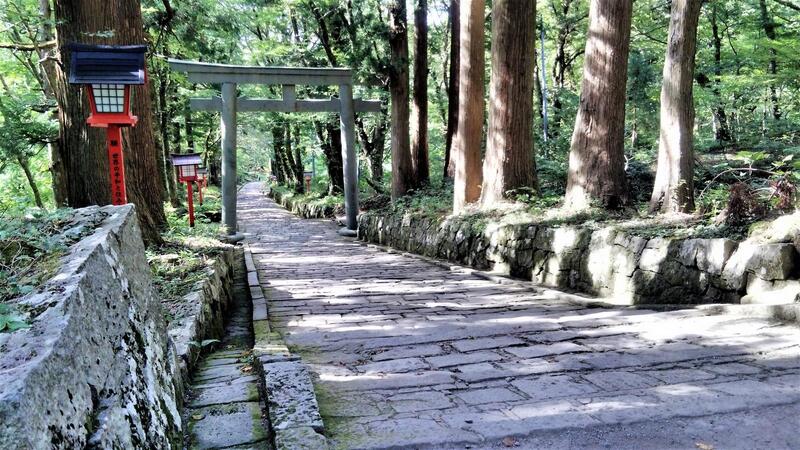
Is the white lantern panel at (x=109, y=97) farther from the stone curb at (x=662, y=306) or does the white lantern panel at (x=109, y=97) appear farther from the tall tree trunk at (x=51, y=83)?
the stone curb at (x=662, y=306)

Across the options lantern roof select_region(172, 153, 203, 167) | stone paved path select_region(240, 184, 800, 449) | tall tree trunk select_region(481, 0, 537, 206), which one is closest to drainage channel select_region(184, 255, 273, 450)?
stone paved path select_region(240, 184, 800, 449)

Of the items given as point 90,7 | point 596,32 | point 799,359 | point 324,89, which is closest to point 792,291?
point 799,359

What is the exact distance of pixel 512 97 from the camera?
9508 millimetres

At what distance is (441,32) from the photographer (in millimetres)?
22547

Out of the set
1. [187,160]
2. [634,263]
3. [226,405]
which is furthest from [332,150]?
[226,405]

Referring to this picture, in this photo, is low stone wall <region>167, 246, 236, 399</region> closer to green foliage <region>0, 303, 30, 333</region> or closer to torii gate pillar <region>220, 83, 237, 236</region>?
green foliage <region>0, 303, 30, 333</region>

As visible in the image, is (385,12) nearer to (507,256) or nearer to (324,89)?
(324,89)

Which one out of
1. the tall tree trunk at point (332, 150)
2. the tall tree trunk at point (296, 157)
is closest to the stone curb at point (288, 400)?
the tall tree trunk at point (332, 150)

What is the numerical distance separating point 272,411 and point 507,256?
19.5ft

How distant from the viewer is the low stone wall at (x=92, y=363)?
1264 mm

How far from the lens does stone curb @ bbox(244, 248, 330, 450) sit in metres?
2.54

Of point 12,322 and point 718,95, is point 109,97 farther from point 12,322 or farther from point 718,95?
point 718,95

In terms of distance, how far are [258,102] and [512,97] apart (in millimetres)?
8164

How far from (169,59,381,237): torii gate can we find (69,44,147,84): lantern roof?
8486mm
